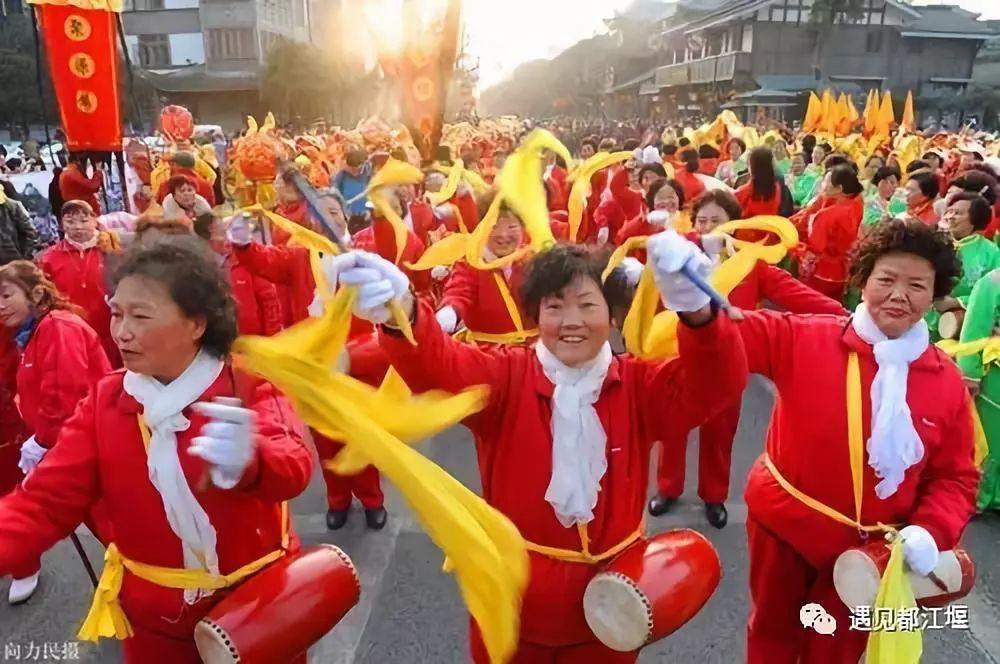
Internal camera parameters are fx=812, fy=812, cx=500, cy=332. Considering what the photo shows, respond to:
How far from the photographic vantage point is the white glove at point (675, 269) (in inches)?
67.7

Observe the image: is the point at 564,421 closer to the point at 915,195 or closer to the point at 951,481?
the point at 951,481

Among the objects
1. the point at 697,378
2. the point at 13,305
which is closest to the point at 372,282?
the point at 697,378

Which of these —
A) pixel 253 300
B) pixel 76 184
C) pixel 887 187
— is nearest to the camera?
pixel 253 300

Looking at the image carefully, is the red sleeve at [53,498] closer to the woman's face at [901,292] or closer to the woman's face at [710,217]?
the woman's face at [901,292]

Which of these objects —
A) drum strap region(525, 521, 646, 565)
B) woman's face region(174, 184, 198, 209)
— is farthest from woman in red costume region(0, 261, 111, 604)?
woman's face region(174, 184, 198, 209)

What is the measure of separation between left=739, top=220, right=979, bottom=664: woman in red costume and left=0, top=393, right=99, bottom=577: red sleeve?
5.97ft

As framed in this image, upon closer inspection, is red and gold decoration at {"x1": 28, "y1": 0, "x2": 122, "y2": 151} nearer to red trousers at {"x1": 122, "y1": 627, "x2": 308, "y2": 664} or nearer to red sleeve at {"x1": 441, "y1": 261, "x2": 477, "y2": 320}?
red sleeve at {"x1": 441, "y1": 261, "x2": 477, "y2": 320}

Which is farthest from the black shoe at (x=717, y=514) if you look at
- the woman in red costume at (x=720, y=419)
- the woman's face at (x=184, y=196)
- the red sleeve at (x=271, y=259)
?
the woman's face at (x=184, y=196)

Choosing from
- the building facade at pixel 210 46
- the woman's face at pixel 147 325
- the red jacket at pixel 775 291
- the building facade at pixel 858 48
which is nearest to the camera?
the woman's face at pixel 147 325

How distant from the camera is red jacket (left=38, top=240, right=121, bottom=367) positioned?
4551mm

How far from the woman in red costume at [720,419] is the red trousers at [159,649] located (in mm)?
2003

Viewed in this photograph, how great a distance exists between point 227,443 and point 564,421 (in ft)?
2.70

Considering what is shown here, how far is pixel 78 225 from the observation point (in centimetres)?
457

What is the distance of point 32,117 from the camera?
26.9m
